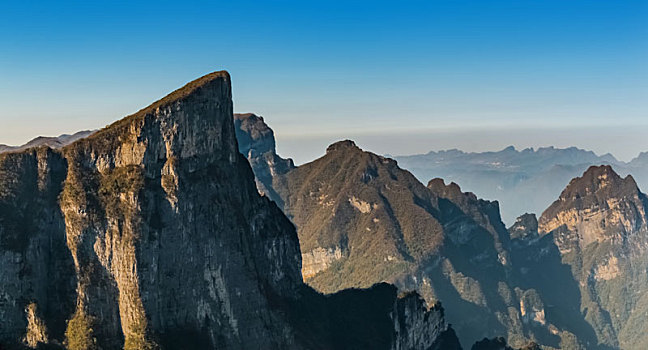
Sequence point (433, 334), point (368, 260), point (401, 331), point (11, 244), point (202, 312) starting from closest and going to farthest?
point (11, 244), point (202, 312), point (401, 331), point (433, 334), point (368, 260)

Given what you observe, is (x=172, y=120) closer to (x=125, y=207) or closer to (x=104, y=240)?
(x=125, y=207)

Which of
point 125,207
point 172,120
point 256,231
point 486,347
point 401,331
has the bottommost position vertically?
point 486,347

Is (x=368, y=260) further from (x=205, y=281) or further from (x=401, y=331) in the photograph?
(x=205, y=281)

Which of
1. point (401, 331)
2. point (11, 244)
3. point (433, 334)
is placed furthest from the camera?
point (433, 334)

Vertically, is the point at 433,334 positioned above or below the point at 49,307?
below

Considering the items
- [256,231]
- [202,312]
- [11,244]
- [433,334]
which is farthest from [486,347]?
[11,244]

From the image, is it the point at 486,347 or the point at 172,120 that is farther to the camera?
the point at 486,347

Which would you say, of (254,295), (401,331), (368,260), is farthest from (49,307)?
(368,260)
